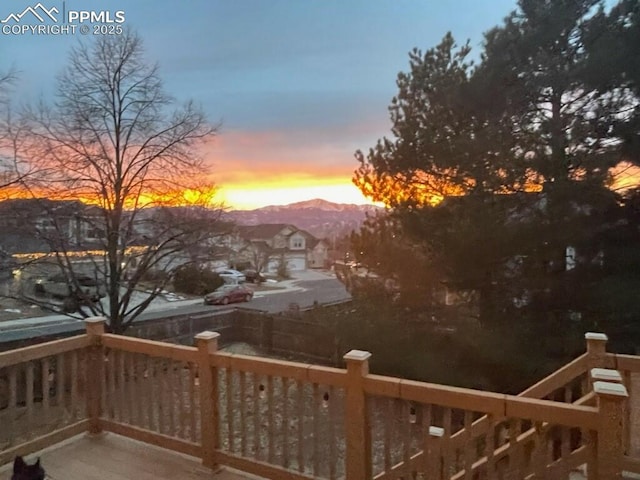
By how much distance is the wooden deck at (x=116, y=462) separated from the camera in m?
2.18

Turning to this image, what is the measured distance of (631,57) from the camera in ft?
14.1

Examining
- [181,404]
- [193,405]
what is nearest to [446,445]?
[193,405]

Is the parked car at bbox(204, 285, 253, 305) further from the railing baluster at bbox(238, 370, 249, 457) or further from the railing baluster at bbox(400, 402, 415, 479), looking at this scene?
the railing baluster at bbox(400, 402, 415, 479)

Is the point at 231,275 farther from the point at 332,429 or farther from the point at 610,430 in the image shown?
the point at 610,430

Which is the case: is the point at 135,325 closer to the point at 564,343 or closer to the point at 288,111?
the point at 288,111

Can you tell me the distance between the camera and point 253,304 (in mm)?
7125

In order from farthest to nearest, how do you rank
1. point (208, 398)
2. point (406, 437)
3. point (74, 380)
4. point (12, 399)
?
1. point (74, 380)
2. point (12, 399)
3. point (208, 398)
4. point (406, 437)

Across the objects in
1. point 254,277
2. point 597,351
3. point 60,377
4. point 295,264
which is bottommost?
point 60,377

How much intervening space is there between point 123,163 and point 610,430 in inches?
260

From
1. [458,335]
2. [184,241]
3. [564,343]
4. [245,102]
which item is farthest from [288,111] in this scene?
[564,343]

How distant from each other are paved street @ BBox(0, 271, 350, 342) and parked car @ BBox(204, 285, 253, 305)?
0.27 ft

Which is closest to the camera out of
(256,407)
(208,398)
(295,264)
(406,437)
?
(406,437)

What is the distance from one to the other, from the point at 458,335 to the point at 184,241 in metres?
4.23

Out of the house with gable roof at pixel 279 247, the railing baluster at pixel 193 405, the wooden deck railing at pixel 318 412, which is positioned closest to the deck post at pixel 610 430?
the wooden deck railing at pixel 318 412
